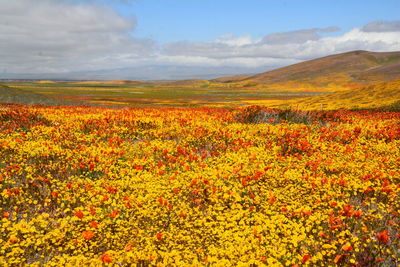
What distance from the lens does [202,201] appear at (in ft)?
22.6

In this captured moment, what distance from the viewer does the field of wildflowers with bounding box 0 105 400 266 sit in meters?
4.80

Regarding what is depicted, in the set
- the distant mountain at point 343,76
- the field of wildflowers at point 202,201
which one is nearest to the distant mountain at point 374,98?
the field of wildflowers at point 202,201

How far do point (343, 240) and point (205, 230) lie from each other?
2592mm

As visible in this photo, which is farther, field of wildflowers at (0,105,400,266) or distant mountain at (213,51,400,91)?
distant mountain at (213,51,400,91)

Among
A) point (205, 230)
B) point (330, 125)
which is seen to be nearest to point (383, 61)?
point (330, 125)

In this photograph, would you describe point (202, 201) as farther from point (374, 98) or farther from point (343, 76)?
point (343, 76)

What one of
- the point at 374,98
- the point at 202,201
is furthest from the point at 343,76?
the point at 202,201

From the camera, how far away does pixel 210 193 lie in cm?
716

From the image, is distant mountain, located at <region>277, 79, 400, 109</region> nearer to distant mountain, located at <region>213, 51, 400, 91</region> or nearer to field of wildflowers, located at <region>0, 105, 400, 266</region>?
field of wildflowers, located at <region>0, 105, 400, 266</region>

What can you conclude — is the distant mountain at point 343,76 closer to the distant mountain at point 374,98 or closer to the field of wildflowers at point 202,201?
the distant mountain at point 374,98

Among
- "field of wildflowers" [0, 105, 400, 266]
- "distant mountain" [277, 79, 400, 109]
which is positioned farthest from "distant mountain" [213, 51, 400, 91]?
"field of wildflowers" [0, 105, 400, 266]

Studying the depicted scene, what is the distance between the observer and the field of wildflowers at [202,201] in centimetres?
480

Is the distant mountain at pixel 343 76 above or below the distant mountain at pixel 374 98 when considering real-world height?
above

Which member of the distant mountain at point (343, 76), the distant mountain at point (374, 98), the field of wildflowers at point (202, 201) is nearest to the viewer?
the field of wildflowers at point (202, 201)
